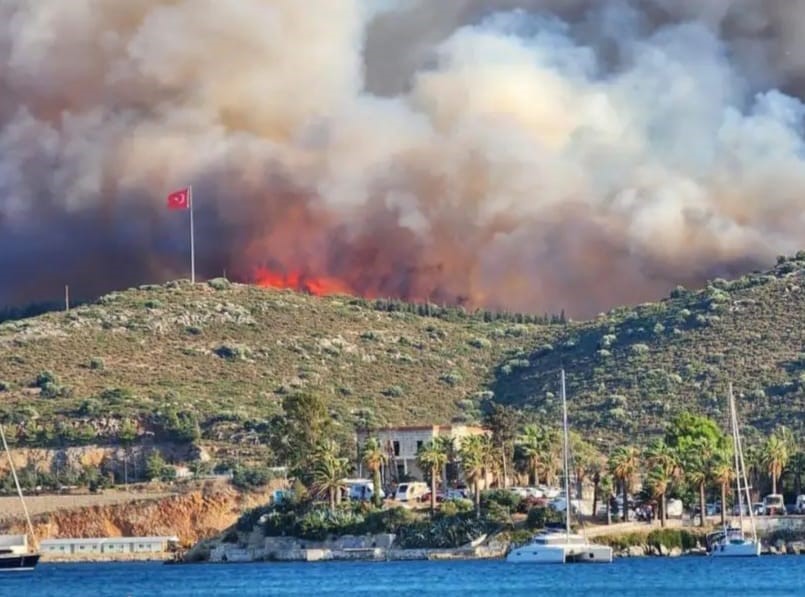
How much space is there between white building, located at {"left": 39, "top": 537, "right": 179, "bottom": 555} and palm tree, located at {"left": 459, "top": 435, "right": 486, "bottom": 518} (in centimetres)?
3514

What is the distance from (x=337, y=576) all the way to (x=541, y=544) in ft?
51.0

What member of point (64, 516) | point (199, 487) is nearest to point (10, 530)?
point (64, 516)

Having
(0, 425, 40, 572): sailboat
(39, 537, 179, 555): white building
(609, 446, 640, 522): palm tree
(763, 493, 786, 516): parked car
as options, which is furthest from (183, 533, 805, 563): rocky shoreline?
(0, 425, 40, 572): sailboat

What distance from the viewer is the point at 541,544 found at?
499ft

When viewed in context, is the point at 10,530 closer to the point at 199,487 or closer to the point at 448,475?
the point at 199,487

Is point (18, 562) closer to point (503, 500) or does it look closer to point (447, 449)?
point (447, 449)

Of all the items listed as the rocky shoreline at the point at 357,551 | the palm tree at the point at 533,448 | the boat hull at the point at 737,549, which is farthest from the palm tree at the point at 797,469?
the palm tree at the point at 533,448

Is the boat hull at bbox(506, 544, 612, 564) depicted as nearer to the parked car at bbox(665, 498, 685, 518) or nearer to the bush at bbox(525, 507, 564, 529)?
the bush at bbox(525, 507, 564, 529)

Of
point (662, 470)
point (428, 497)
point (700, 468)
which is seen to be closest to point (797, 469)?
point (700, 468)

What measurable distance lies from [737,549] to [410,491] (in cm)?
3376

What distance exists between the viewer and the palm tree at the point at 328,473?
6609 inches

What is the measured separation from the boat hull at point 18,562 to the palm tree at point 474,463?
119ft

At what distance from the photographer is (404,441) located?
196 m

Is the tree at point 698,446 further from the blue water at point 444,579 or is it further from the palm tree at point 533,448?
the palm tree at point 533,448
